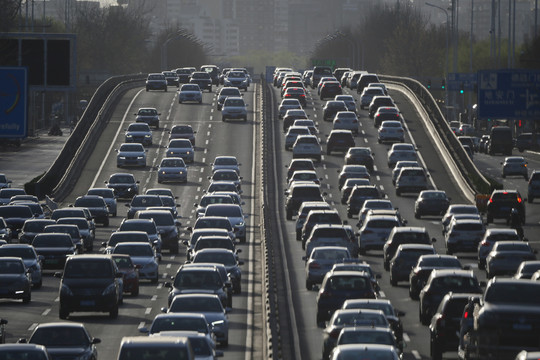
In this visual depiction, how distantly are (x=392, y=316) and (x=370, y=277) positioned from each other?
6262mm

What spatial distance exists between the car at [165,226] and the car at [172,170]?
21028 mm

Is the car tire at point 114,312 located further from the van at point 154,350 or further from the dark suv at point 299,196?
the dark suv at point 299,196

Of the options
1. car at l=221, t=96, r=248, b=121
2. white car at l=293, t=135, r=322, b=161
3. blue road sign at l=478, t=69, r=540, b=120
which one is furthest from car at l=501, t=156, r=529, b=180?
blue road sign at l=478, t=69, r=540, b=120

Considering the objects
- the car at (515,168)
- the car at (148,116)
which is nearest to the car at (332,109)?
the car at (148,116)

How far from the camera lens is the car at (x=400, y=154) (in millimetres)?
79938

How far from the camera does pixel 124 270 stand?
4119cm

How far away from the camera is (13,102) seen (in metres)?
38.9

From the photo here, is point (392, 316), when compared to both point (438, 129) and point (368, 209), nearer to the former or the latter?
point (368, 209)

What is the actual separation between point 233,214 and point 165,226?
3.62m

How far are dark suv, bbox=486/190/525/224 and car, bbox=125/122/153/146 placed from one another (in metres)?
29.8

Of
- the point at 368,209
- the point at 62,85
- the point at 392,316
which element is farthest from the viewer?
the point at 368,209

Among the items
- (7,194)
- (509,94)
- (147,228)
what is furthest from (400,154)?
(147,228)

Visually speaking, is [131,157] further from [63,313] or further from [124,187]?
[63,313]

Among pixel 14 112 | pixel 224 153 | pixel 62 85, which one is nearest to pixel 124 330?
pixel 14 112
